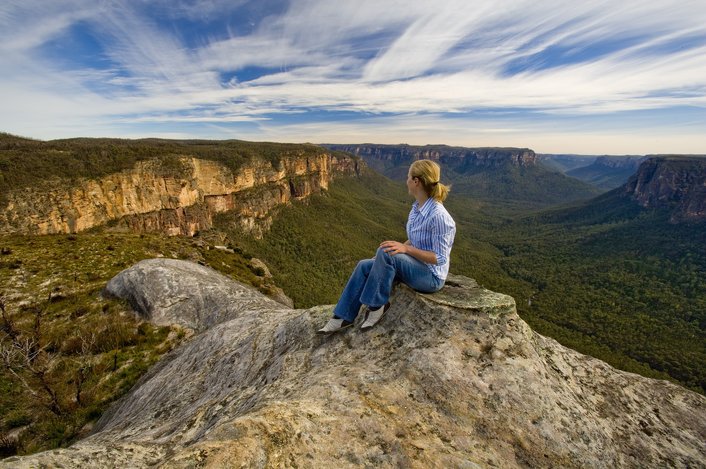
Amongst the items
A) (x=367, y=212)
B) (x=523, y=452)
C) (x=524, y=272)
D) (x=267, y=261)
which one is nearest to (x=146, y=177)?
(x=267, y=261)

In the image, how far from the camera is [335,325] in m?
6.66

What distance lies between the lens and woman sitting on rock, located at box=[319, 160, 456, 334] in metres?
5.97

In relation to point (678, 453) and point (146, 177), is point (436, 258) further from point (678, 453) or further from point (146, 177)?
point (146, 177)

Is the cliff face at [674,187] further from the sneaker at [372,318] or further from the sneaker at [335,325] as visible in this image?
the sneaker at [335,325]

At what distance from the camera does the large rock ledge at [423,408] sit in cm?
384

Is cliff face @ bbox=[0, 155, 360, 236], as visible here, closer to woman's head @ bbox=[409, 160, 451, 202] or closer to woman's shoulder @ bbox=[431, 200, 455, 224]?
woman's head @ bbox=[409, 160, 451, 202]

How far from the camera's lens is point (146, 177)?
6347cm

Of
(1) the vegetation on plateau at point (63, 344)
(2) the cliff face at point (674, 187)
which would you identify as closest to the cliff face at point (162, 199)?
(1) the vegetation on plateau at point (63, 344)

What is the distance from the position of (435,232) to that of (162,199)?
75011 millimetres

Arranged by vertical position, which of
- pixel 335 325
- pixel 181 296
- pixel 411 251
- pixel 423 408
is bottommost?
pixel 181 296

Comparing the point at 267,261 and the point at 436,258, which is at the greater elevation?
the point at 436,258

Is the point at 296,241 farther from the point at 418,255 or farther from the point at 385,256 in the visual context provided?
the point at 418,255

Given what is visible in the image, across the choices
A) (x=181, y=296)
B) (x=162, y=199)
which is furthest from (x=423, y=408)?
(x=162, y=199)

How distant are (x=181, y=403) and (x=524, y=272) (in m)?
109
